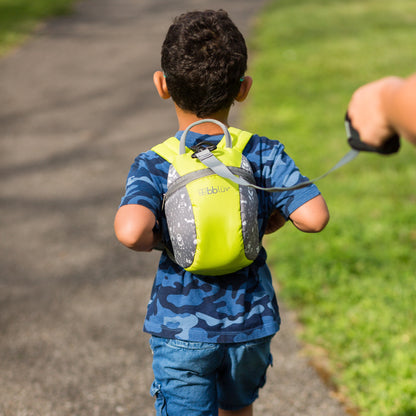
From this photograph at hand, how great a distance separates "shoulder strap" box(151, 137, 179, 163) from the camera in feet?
5.64

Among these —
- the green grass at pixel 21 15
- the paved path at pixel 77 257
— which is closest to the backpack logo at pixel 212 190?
the paved path at pixel 77 257

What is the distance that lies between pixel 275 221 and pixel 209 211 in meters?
0.39

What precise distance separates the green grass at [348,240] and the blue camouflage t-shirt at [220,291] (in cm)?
120

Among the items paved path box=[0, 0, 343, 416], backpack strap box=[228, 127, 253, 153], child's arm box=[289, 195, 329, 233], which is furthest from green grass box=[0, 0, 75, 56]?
child's arm box=[289, 195, 329, 233]

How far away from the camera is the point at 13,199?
522cm

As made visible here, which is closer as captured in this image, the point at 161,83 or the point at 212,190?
the point at 212,190

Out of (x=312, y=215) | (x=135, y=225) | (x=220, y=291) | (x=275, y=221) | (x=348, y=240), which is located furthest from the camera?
(x=348, y=240)

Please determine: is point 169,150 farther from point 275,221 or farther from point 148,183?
point 275,221

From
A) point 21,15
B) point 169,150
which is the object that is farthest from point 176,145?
point 21,15

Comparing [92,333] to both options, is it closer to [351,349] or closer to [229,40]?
[351,349]

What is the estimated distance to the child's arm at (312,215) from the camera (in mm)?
1687

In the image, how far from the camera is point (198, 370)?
1841 millimetres

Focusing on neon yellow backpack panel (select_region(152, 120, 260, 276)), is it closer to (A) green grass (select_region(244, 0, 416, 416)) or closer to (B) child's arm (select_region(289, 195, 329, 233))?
(B) child's arm (select_region(289, 195, 329, 233))

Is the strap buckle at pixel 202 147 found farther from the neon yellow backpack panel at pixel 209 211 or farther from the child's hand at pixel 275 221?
the child's hand at pixel 275 221
